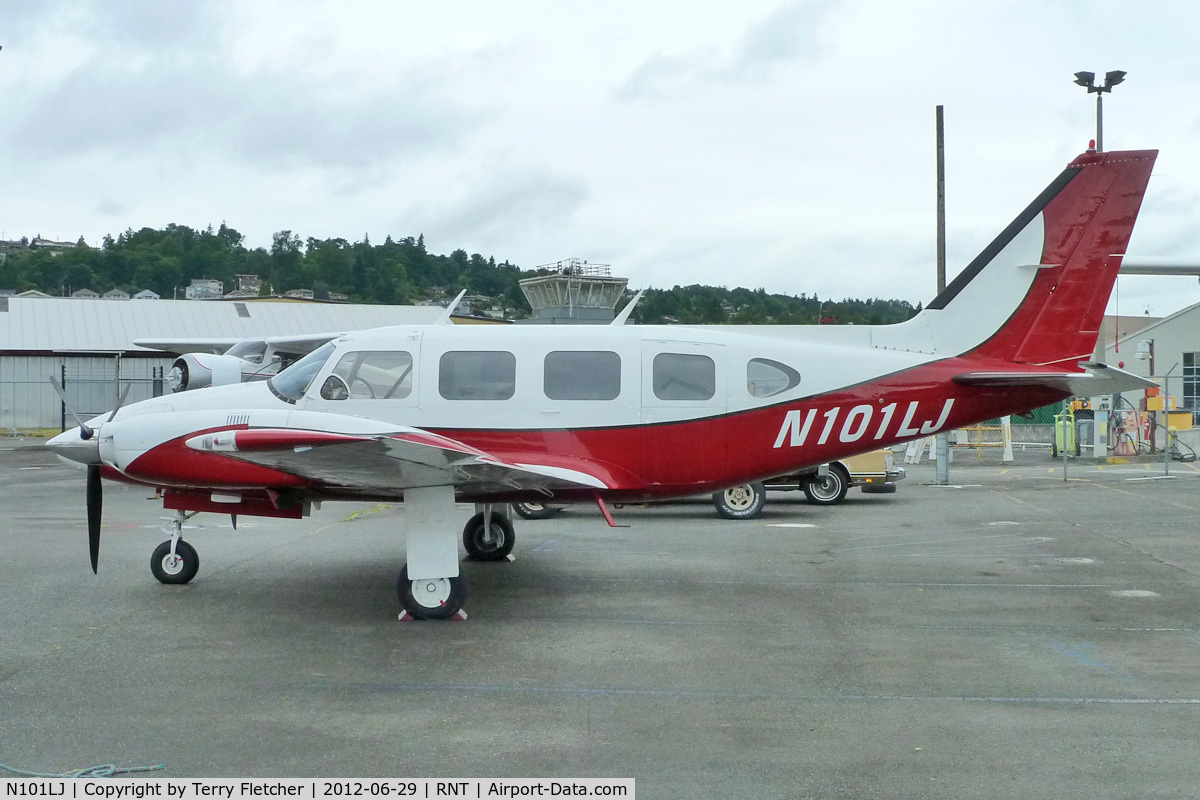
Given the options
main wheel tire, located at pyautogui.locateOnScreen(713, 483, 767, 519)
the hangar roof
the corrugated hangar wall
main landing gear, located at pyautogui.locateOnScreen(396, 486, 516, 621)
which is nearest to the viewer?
main landing gear, located at pyautogui.locateOnScreen(396, 486, 516, 621)

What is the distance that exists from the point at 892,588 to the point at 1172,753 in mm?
4877

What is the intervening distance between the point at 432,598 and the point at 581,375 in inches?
101

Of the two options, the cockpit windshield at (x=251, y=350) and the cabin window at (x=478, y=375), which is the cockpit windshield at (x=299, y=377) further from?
the cockpit windshield at (x=251, y=350)

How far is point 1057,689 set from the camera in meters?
6.91

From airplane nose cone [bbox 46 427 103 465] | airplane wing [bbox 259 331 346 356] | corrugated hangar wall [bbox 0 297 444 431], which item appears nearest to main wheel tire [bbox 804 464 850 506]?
airplane nose cone [bbox 46 427 103 465]

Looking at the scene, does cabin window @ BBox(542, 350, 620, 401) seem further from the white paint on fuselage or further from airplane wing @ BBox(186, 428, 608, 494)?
airplane wing @ BBox(186, 428, 608, 494)

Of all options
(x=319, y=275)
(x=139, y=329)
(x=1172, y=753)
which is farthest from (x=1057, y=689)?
(x=319, y=275)

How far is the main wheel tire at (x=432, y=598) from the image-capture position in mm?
8820

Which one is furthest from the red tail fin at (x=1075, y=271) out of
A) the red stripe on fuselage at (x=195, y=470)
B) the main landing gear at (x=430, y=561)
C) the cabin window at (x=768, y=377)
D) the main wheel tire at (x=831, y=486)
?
the main wheel tire at (x=831, y=486)

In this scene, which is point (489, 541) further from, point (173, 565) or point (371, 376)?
point (173, 565)

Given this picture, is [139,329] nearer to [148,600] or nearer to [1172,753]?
[148,600]

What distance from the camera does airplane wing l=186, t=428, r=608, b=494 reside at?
764 centimetres

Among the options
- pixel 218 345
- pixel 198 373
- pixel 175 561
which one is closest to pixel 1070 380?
pixel 175 561

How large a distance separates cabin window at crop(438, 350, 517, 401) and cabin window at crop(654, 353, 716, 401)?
1.42 metres
